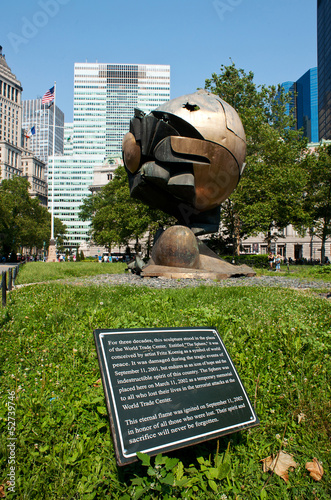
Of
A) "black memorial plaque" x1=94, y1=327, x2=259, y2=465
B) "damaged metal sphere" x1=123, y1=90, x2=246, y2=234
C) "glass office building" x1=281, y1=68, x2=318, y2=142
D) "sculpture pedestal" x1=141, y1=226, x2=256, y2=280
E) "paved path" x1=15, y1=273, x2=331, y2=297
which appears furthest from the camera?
"glass office building" x1=281, y1=68, x2=318, y2=142

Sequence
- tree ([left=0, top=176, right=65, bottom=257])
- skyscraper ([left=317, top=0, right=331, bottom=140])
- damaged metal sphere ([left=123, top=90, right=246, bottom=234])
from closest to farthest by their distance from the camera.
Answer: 1. damaged metal sphere ([left=123, top=90, right=246, bottom=234])
2. tree ([left=0, top=176, right=65, bottom=257])
3. skyscraper ([left=317, top=0, right=331, bottom=140])

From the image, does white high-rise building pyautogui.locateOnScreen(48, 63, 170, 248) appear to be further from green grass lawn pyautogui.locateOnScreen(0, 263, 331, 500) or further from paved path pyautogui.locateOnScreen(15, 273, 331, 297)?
green grass lawn pyautogui.locateOnScreen(0, 263, 331, 500)

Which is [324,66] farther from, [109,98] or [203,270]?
[203,270]

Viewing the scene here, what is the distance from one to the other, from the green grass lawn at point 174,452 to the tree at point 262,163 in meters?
23.0

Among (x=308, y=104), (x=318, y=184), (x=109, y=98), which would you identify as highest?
(x=308, y=104)

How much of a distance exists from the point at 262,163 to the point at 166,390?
29.0 m

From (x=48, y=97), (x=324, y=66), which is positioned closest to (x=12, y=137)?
(x=48, y=97)

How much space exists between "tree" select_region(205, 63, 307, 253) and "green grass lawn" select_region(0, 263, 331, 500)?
75.5 ft

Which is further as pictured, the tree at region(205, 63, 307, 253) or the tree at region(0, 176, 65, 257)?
the tree at region(0, 176, 65, 257)

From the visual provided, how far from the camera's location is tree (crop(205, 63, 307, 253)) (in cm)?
2792

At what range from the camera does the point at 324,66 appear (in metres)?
89.0

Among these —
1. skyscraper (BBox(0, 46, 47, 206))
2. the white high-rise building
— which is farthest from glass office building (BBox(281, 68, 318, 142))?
skyscraper (BBox(0, 46, 47, 206))

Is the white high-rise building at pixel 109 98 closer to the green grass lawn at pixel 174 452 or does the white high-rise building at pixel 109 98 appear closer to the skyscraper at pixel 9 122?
the skyscraper at pixel 9 122

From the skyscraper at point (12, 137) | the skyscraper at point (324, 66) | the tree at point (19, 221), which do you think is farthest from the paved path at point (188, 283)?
the skyscraper at point (12, 137)
